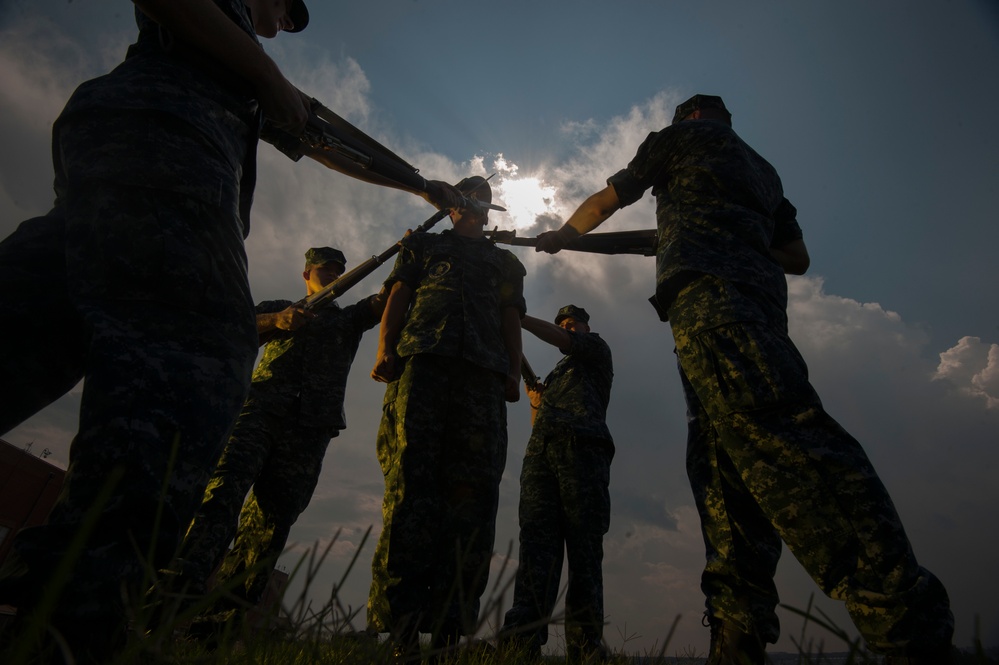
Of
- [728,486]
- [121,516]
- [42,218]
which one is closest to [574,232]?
[728,486]

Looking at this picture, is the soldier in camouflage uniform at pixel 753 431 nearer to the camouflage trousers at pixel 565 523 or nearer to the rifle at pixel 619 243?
the rifle at pixel 619 243

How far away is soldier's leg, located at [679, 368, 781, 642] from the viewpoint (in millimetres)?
2191

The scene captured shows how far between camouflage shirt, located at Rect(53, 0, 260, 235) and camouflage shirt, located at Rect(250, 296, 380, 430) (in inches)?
126

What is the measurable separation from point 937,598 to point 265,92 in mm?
2475

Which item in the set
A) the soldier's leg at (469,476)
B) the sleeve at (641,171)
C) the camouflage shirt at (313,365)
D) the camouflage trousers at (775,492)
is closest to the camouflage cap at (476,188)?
the camouflage shirt at (313,365)

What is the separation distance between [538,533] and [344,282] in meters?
3.14

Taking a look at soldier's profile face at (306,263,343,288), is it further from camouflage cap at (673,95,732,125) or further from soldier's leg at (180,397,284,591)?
camouflage cap at (673,95,732,125)

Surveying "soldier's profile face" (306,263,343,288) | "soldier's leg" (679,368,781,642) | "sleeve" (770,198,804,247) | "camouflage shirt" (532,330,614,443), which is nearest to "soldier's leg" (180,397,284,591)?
"soldier's profile face" (306,263,343,288)

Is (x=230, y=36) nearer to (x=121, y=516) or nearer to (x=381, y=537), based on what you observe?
(x=121, y=516)

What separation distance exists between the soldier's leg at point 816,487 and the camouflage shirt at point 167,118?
178 centimetres

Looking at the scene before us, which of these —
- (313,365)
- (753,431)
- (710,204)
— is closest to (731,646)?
(753,431)

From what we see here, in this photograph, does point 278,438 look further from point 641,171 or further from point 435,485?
point 641,171

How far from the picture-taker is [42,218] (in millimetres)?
1509

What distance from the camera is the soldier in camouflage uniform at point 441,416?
277cm
